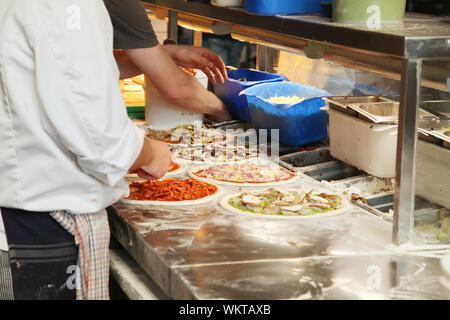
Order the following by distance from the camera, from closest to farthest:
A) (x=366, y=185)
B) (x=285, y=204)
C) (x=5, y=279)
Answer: (x=5, y=279) < (x=285, y=204) < (x=366, y=185)

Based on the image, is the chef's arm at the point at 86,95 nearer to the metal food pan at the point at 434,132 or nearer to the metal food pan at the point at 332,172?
the metal food pan at the point at 434,132

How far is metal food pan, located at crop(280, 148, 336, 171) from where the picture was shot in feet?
10.7

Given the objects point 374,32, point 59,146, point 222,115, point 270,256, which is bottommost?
point 270,256

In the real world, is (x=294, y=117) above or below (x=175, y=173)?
above

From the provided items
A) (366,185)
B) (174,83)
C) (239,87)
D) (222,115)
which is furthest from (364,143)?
(222,115)

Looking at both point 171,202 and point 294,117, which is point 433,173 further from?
point 294,117

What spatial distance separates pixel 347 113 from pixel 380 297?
4.03ft

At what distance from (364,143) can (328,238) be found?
0.63m

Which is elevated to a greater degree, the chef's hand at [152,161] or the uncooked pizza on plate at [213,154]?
the chef's hand at [152,161]

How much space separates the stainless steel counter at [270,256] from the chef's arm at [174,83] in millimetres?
789

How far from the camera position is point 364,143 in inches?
106

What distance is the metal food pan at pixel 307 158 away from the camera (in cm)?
325

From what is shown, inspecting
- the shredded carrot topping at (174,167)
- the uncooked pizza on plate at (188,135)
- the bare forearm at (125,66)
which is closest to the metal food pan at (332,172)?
the shredded carrot topping at (174,167)

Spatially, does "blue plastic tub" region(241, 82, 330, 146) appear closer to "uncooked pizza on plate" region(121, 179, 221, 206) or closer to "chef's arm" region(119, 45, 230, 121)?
"chef's arm" region(119, 45, 230, 121)
